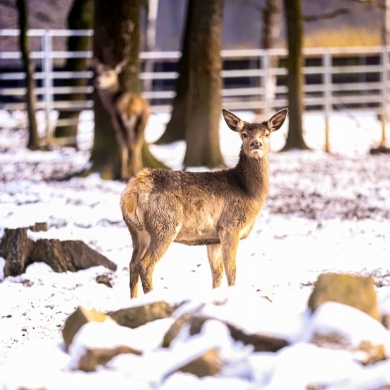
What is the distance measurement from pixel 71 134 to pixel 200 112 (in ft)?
22.3

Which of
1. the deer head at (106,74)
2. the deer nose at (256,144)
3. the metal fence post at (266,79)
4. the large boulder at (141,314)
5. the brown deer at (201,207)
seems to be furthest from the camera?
the metal fence post at (266,79)

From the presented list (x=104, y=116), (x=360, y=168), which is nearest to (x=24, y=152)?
(x=104, y=116)

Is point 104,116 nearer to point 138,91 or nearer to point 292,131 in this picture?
point 138,91

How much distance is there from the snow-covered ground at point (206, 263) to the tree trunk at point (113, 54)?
0.76 m

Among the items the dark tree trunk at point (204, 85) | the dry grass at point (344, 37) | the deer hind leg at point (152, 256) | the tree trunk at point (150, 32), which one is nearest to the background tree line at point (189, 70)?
the dark tree trunk at point (204, 85)

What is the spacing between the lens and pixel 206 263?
10.2m

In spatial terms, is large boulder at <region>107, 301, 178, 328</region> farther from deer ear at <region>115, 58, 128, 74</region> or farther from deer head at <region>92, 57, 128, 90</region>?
deer ear at <region>115, 58, 128, 74</region>

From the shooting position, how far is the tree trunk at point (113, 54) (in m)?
16.7

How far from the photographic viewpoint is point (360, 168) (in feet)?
63.2

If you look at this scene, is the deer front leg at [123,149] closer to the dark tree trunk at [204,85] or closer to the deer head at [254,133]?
the dark tree trunk at [204,85]

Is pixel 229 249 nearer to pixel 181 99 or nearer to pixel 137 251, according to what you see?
pixel 137 251

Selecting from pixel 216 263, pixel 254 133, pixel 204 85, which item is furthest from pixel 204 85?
pixel 216 263

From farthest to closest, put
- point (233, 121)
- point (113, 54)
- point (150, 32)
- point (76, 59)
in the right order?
point (150, 32) → point (76, 59) → point (113, 54) → point (233, 121)

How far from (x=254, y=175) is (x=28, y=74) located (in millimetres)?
14884
